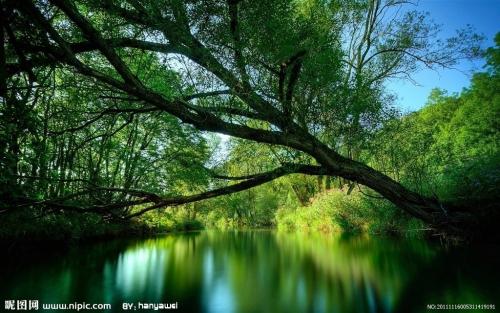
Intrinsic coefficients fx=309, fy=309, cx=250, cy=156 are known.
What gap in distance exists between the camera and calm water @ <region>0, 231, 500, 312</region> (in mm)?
5340

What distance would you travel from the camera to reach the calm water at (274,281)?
17.5ft

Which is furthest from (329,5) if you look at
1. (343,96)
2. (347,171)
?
(347,171)

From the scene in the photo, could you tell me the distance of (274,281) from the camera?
726cm

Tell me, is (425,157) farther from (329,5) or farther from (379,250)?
(329,5)

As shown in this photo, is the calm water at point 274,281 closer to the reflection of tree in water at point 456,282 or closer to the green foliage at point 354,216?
the reflection of tree in water at point 456,282

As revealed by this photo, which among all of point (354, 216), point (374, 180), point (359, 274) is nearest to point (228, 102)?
point (374, 180)

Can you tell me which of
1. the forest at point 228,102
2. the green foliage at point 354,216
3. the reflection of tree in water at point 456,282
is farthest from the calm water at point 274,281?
the green foliage at point 354,216

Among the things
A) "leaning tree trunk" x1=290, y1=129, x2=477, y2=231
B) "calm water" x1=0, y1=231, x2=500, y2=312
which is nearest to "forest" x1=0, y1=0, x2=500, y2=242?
"leaning tree trunk" x1=290, y1=129, x2=477, y2=231

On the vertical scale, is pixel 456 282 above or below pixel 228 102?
below

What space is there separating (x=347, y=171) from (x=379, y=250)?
5865mm

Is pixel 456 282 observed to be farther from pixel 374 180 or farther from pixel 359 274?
pixel 374 180

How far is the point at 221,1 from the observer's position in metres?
6.40

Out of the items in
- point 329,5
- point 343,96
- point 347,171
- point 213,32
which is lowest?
point 347,171

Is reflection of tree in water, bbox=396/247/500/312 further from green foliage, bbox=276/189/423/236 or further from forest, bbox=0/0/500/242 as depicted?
Answer: green foliage, bbox=276/189/423/236
